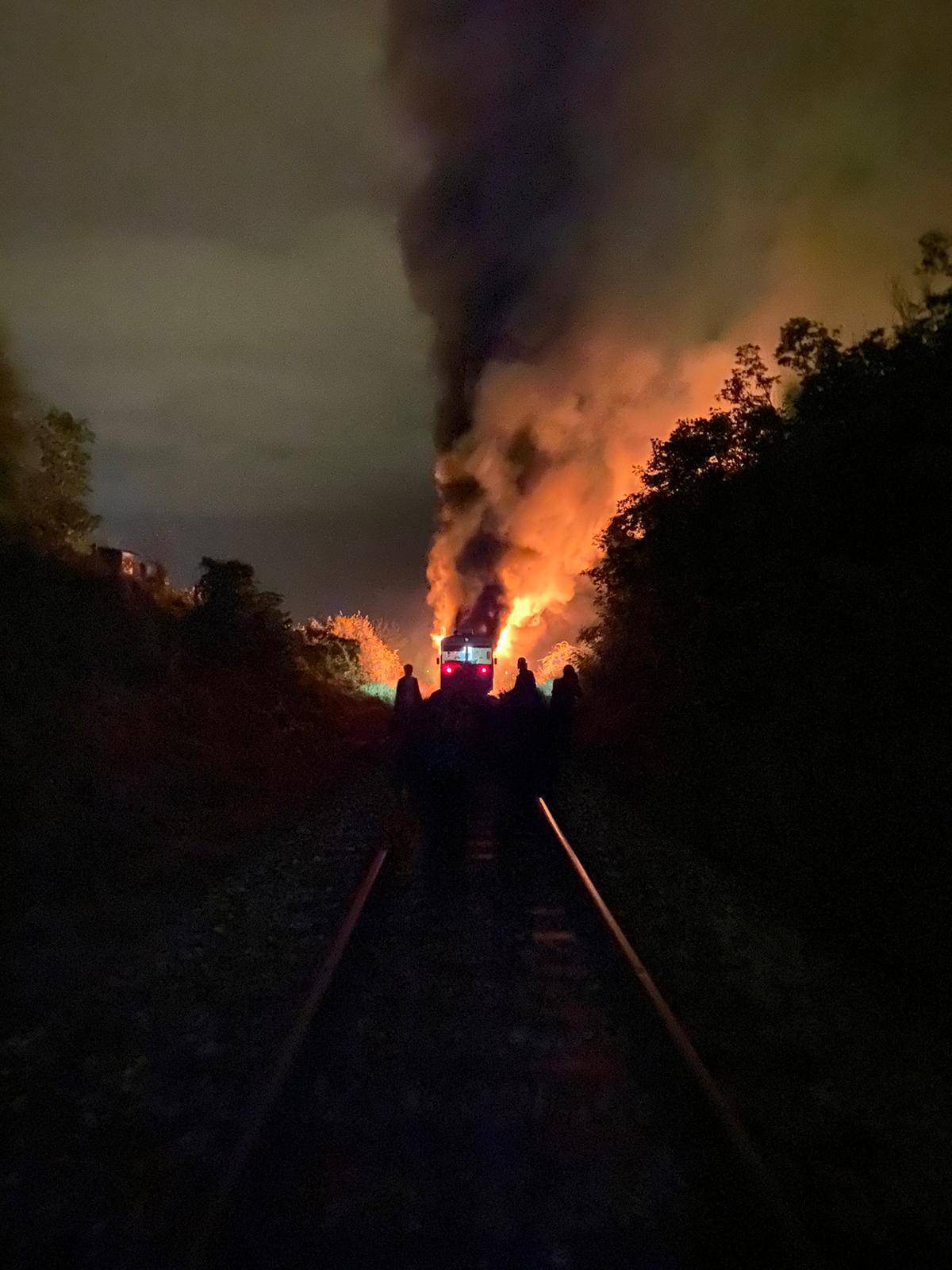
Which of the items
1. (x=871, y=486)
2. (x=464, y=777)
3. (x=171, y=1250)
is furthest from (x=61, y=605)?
(x=171, y=1250)

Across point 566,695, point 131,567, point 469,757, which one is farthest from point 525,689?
point 131,567

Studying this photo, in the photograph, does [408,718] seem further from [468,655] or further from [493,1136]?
[468,655]

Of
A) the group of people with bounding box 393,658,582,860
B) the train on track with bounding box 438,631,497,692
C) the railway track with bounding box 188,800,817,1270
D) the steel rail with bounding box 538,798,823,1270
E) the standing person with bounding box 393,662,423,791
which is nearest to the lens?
the steel rail with bounding box 538,798,823,1270

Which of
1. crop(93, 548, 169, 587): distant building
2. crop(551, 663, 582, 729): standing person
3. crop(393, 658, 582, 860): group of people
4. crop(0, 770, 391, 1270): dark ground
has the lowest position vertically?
crop(0, 770, 391, 1270): dark ground

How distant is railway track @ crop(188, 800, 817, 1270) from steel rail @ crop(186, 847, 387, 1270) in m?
0.01

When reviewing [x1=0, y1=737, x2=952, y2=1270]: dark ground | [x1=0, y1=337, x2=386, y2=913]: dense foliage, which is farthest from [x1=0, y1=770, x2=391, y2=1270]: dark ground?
[x1=0, y1=337, x2=386, y2=913]: dense foliage

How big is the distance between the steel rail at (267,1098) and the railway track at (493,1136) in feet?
0.04

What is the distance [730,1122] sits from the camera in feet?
12.2

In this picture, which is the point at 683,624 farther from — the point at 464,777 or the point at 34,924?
the point at 34,924

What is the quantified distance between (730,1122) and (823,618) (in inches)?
317

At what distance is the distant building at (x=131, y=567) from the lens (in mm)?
20172

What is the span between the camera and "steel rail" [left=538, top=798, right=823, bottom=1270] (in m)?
2.93

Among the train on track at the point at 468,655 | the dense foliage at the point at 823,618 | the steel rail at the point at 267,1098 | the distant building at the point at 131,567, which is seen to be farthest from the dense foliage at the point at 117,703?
the train on track at the point at 468,655

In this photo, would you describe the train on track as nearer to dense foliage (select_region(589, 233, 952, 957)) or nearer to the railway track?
dense foliage (select_region(589, 233, 952, 957))
